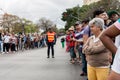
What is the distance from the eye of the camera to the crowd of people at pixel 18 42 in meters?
28.2

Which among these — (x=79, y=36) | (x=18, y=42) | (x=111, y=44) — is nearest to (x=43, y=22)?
(x=18, y=42)

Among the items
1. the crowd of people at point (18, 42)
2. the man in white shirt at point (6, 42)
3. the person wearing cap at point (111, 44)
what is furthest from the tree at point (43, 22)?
the person wearing cap at point (111, 44)

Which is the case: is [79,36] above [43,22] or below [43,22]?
below

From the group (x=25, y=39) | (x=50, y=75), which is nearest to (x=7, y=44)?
(x=25, y=39)

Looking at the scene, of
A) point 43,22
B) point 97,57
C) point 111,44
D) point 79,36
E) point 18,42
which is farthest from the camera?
point 43,22

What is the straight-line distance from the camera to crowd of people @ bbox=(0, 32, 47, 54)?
2819cm

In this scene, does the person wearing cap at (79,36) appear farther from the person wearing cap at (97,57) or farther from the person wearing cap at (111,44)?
the person wearing cap at (111,44)

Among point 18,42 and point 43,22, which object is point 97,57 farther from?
point 43,22

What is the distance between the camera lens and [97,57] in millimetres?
6164

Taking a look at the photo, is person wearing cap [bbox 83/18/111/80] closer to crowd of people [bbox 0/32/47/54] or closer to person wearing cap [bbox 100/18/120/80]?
person wearing cap [bbox 100/18/120/80]

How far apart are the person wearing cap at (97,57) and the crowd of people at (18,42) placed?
72.0 feet

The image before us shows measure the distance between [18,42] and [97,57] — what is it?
92.1ft

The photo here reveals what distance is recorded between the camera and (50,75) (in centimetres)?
1220

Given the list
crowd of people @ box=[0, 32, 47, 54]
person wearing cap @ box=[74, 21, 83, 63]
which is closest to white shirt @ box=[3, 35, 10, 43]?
crowd of people @ box=[0, 32, 47, 54]
